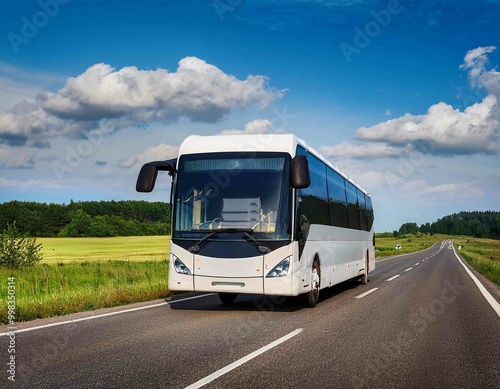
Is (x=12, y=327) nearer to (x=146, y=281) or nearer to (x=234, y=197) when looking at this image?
(x=234, y=197)

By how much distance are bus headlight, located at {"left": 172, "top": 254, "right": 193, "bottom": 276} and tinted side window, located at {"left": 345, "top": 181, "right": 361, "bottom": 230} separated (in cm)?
740

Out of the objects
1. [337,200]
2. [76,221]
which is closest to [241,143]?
[337,200]

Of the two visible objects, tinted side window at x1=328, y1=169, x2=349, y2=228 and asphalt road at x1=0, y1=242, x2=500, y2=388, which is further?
tinted side window at x1=328, y1=169, x2=349, y2=228

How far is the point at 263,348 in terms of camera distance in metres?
6.82

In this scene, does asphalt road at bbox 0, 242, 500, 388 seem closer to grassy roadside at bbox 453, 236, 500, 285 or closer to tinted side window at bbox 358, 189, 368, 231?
tinted side window at bbox 358, 189, 368, 231

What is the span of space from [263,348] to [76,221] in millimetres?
76913

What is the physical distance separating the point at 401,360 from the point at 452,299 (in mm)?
7982

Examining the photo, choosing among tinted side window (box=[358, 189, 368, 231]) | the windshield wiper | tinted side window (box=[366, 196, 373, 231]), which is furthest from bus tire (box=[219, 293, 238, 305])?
tinted side window (box=[366, 196, 373, 231])

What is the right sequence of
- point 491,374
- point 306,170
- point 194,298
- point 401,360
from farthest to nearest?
point 194,298 → point 306,170 → point 401,360 → point 491,374

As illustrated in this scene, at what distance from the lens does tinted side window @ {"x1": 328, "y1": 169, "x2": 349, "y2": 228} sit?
13.7 meters

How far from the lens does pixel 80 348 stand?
6746mm

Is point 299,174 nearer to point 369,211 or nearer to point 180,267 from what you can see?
point 180,267

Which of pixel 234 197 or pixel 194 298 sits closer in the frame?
pixel 234 197

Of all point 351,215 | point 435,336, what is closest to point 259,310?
point 435,336
